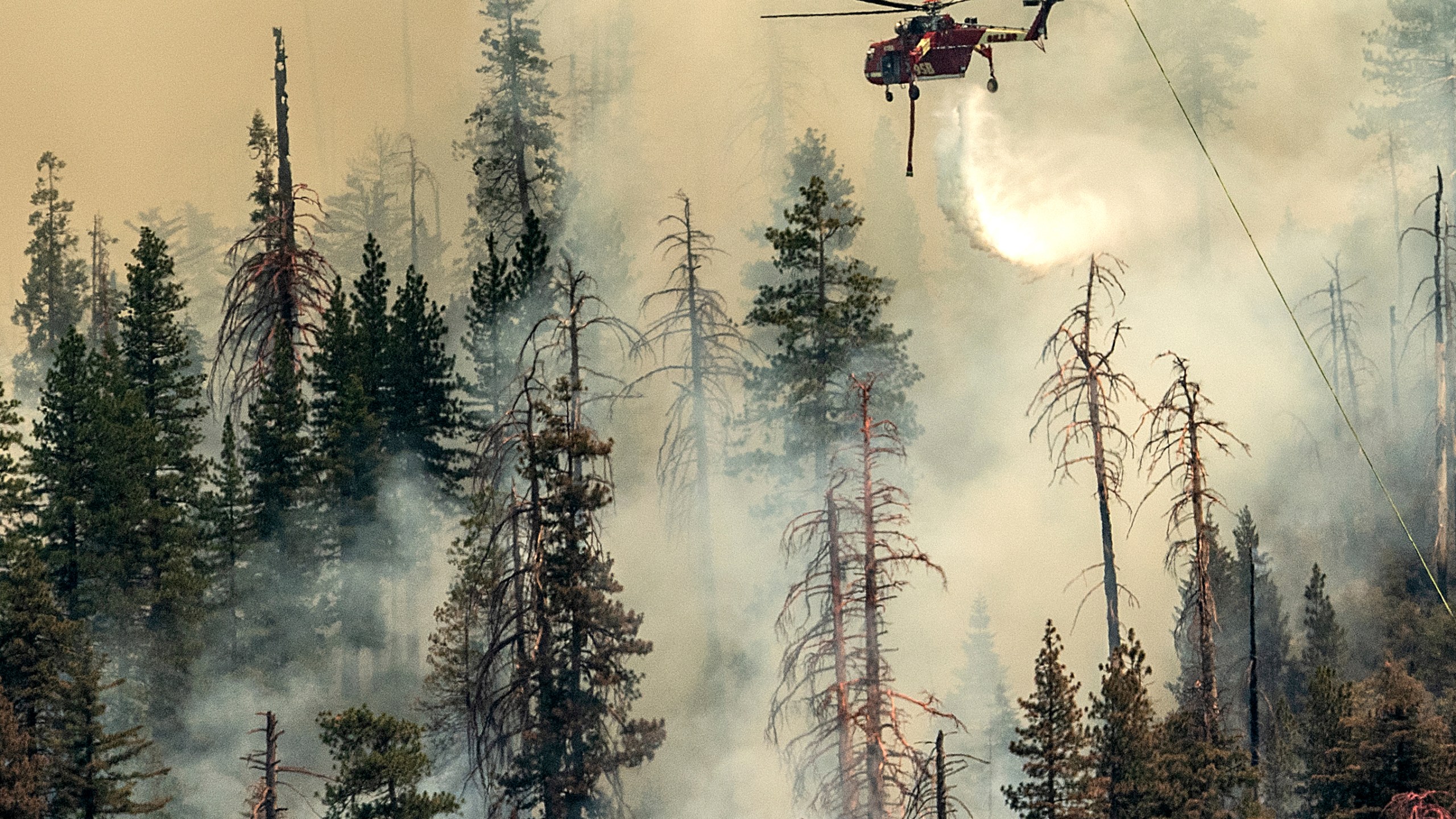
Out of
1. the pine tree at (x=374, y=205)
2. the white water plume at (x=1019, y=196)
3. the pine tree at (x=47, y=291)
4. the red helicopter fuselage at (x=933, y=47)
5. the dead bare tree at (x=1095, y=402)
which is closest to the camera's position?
the red helicopter fuselage at (x=933, y=47)

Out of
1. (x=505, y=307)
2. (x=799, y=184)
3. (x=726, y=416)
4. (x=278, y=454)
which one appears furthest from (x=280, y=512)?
(x=799, y=184)

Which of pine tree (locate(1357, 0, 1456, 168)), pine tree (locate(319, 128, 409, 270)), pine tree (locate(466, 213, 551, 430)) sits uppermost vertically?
pine tree (locate(319, 128, 409, 270))

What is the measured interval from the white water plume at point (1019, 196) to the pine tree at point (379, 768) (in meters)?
38.2

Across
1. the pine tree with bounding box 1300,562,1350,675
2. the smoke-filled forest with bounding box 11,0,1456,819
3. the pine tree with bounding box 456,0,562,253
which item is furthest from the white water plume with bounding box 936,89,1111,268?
the pine tree with bounding box 1300,562,1350,675

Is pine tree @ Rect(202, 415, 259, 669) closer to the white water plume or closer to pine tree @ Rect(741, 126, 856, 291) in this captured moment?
pine tree @ Rect(741, 126, 856, 291)

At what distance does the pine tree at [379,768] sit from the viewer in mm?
39719

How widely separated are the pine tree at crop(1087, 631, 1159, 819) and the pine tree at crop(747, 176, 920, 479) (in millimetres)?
17657

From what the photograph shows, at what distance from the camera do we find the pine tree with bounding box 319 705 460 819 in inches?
1564

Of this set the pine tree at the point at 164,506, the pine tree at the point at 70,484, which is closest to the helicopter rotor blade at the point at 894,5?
the pine tree at the point at 70,484

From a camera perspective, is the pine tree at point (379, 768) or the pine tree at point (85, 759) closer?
the pine tree at point (379, 768)

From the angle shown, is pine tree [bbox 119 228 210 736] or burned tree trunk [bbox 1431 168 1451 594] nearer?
pine tree [bbox 119 228 210 736]

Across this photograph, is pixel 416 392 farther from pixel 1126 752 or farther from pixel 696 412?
pixel 1126 752

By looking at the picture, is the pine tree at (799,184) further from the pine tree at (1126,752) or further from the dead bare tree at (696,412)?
the pine tree at (1126,752)

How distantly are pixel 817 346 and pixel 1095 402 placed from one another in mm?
13237
